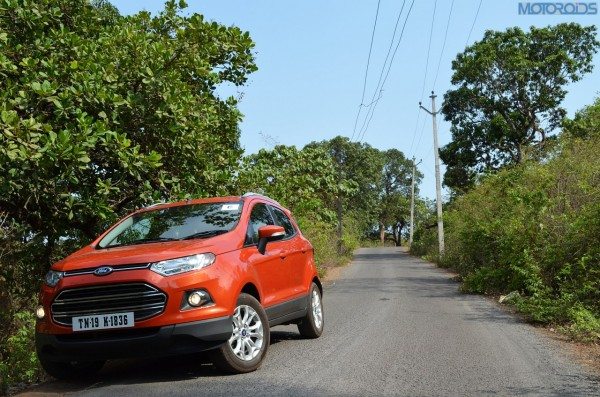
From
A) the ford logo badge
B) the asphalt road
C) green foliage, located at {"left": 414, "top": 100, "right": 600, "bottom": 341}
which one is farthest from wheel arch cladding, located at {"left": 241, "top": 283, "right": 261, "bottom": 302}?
green foliage, located at {"left": 414, "top": 100, "right": 600, "bottom": 341}

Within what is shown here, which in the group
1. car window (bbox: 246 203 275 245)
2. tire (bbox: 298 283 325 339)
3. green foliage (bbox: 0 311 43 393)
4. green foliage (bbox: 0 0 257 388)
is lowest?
green foliage (bbox: 0 311 43 393)

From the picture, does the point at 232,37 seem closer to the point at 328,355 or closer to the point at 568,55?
the point at 328,355

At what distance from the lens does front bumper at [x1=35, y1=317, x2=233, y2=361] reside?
220 inches

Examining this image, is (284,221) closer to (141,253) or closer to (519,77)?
(141,253)

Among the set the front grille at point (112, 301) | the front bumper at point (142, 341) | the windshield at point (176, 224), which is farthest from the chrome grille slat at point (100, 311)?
the windshield at point (176, 224)

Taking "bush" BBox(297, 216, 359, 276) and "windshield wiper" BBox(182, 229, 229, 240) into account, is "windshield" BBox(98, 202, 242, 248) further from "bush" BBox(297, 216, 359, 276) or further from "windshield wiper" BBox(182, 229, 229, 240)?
"bush" BBox(297, 216, 359, 276)

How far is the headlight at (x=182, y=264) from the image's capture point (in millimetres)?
5703

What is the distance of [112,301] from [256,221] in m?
2.19

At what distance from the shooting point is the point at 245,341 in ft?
20.5

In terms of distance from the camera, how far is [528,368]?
649cm

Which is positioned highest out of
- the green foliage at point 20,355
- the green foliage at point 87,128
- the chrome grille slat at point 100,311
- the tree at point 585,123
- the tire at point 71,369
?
the tree at point 585,123

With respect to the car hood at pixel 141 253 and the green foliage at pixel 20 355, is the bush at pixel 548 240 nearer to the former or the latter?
the car hood at pixel 141 253

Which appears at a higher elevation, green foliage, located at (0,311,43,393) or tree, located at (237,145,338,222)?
tree, located at (237,145,338,222)

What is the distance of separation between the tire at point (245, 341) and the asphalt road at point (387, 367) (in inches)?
5.4
